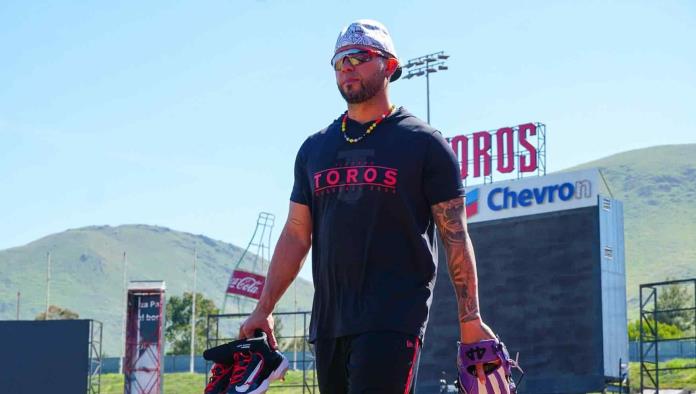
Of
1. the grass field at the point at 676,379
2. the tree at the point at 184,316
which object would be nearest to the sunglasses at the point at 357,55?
the grass field at the point at 676,379

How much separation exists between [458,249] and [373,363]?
0.61 metres

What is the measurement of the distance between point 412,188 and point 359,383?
2.63 feet

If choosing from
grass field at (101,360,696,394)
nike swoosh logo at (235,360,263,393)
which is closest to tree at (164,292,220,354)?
grass field at (101,360,696,394)

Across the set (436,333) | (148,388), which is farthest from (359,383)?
(148,388)

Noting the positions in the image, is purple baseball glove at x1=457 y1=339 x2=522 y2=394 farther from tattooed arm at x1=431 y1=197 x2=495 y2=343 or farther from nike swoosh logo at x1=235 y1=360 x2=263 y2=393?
nike swoosh logo at x1=235 y1=360 x2=263 y2=393

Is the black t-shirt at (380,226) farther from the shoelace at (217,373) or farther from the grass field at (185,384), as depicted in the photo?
the grass field at (185,384)

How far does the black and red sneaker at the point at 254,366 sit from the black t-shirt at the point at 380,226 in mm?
256

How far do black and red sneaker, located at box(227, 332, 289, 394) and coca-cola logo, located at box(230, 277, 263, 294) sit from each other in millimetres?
43571

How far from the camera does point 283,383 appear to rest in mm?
41781

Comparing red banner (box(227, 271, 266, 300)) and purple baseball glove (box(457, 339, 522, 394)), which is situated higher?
red banner (box(227, 271, 266, 300))

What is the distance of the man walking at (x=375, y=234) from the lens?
462cm

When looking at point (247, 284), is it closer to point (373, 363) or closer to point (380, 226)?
point (380, 226)

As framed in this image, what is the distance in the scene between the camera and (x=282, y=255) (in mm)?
5098

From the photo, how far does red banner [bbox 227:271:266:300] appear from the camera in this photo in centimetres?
4797
